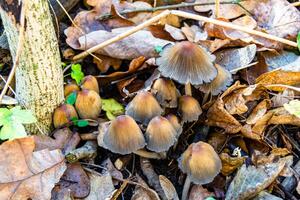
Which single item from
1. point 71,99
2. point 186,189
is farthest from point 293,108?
point 71,99

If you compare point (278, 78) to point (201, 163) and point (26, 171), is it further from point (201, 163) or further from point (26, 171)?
point (26, 171)

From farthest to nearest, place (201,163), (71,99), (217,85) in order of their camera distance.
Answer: (71,99), (217,85), (201,163)

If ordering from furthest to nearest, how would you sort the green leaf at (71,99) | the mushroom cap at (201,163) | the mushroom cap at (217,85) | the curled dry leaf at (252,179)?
the green leaf at (71,99) → the mushroom cap at (217,85) → the curled dry leaf at (252,179) → the mushroom cap at (201,163)

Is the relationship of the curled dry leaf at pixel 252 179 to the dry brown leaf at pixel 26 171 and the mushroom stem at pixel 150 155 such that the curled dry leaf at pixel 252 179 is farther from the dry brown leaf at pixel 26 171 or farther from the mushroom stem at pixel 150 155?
the dry brown leaf at pixel 26 171

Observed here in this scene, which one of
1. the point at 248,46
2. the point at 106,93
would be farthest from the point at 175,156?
the point at 248,46

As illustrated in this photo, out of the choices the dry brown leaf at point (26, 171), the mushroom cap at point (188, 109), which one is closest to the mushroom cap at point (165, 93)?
the mushroom cap at point (188, 109)

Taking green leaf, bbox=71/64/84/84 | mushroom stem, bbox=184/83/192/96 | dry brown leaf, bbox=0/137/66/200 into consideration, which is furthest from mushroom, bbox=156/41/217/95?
dry brown leaf, bbox=0/137/66/200

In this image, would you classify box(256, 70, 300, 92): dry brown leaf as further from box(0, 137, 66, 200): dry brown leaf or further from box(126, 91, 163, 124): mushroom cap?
box(0, 137, 66, 200): dry brown leaf
